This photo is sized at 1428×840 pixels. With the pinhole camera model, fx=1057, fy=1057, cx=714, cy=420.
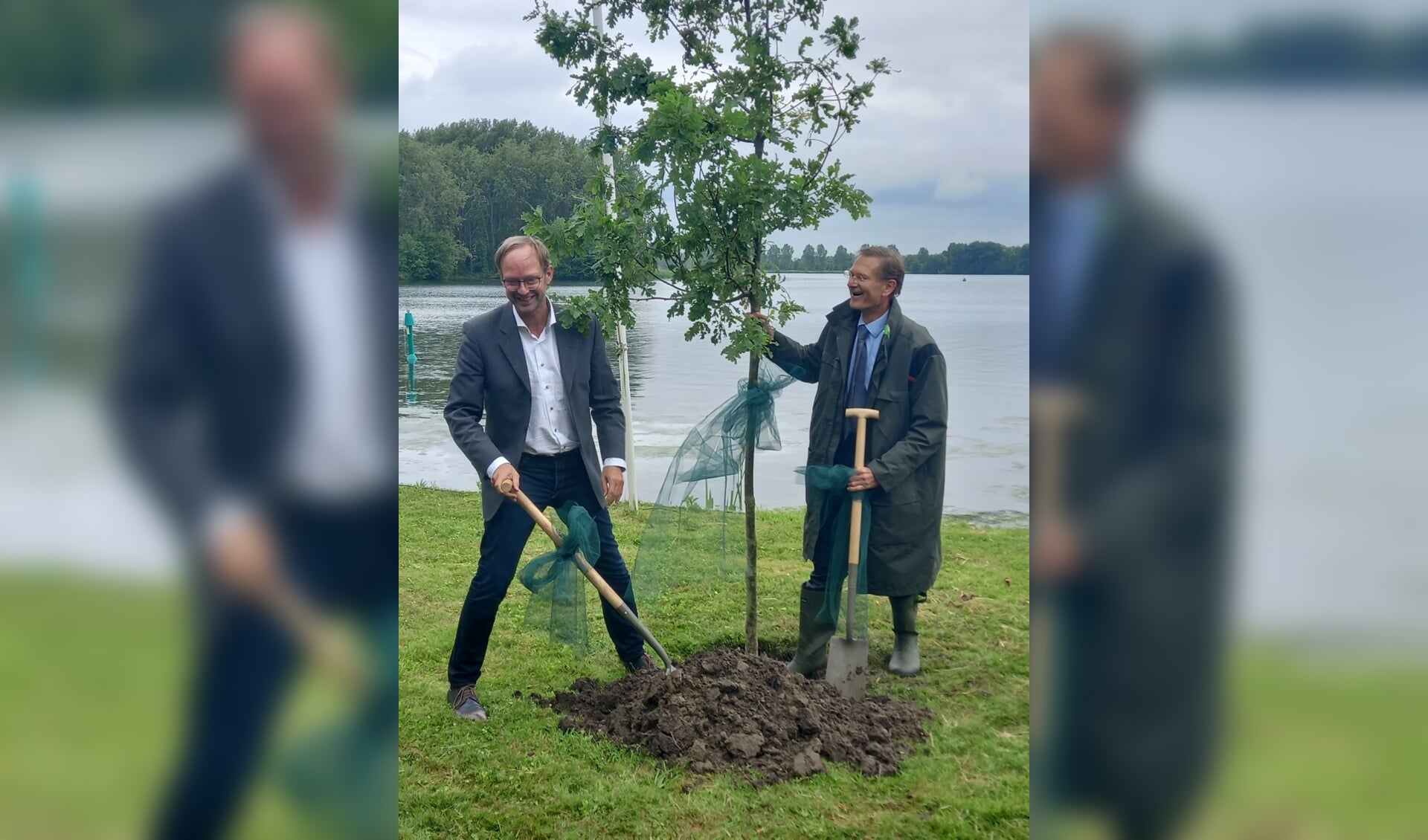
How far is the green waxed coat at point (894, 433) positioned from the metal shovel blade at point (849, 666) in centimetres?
32

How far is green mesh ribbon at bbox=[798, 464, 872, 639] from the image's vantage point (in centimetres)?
496

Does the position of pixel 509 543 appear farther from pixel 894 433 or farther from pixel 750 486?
pixel 894 433

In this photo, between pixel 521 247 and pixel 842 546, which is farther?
pixel 842 546

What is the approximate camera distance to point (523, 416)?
193 inches

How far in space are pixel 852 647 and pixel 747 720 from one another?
2.27 feet

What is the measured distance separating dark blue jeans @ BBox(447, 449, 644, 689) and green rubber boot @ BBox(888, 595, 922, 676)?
1540 mm

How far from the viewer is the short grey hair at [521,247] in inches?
189
